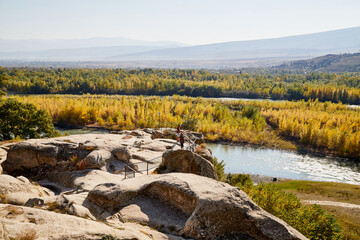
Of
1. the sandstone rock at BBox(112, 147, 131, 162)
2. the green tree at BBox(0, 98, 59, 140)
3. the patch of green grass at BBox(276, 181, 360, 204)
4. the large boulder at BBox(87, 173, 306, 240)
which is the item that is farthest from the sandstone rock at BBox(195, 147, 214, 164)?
the green tree at BBox(0, 98, 59, 140)

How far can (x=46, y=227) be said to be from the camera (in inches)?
501

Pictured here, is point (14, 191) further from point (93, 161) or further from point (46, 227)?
point (93, 161)

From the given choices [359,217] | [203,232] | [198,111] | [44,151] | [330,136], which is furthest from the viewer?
[198,111]

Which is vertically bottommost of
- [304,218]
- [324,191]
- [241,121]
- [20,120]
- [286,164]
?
[286,164]

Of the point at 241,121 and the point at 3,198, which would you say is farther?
the point at 241,121

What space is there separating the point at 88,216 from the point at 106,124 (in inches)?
3508

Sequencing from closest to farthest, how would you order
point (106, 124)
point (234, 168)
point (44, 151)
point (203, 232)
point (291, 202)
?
point (203, 232), point (44, 151), point (291, 202), point (234, 168), point (106, 124)

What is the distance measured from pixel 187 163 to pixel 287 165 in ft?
167

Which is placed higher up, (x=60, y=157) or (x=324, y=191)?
(x=60, y=157)

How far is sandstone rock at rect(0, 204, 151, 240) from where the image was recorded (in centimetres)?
1193

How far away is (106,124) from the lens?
103125 millimetres

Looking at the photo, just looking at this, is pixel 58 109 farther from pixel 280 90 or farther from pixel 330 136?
pixel 280 90

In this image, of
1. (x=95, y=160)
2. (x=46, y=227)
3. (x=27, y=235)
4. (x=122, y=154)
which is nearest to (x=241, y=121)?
(x=122, y=154)

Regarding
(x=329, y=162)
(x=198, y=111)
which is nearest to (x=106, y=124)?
(x=198, y=111)
